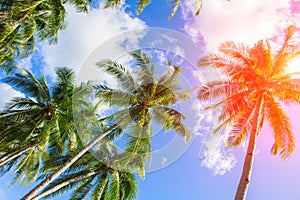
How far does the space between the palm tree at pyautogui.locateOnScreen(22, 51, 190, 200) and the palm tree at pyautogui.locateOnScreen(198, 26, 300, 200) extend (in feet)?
8.35

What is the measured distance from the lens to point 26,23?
16.9m

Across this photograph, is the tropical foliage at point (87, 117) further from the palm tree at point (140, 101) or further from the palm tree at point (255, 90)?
the palm tree at point (255, 90)

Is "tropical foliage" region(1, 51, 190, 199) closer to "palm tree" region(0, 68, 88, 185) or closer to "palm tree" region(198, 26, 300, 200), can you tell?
"palm tree" region(0, 68, 88, 185)

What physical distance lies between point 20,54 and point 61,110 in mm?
4332

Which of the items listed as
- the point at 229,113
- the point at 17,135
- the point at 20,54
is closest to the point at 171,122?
the point at 229,113

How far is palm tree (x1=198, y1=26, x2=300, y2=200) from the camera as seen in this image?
552 inches

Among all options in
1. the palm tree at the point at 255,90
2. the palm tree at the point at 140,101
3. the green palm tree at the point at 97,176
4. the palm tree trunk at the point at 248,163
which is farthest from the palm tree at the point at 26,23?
the palm tree trunk at the point at 248,163

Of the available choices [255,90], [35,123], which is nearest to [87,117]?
[35,123]

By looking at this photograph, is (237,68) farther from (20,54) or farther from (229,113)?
(20,54)

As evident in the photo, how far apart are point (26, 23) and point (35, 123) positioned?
537cm

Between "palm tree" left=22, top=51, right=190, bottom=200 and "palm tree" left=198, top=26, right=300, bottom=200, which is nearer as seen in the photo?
"palm tree" left=198, top=26, right=300, bottom=200

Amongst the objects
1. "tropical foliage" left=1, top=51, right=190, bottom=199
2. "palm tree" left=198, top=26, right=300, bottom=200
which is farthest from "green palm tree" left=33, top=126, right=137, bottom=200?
"palm tree" left=198, top=26, right=300, bottom=200

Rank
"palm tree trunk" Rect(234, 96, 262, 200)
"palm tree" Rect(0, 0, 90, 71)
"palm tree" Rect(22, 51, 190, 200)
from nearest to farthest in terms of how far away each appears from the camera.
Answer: "palm tree trunk" Rect(234, 96, 262, 200)
"palm tree" Rect(0, 0, 90, 71)
"palm tree" Rect(22, 51, 190, 200)

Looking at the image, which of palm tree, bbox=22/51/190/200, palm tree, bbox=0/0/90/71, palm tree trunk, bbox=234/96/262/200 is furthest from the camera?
palm tree, bbox=22/51/190/200
